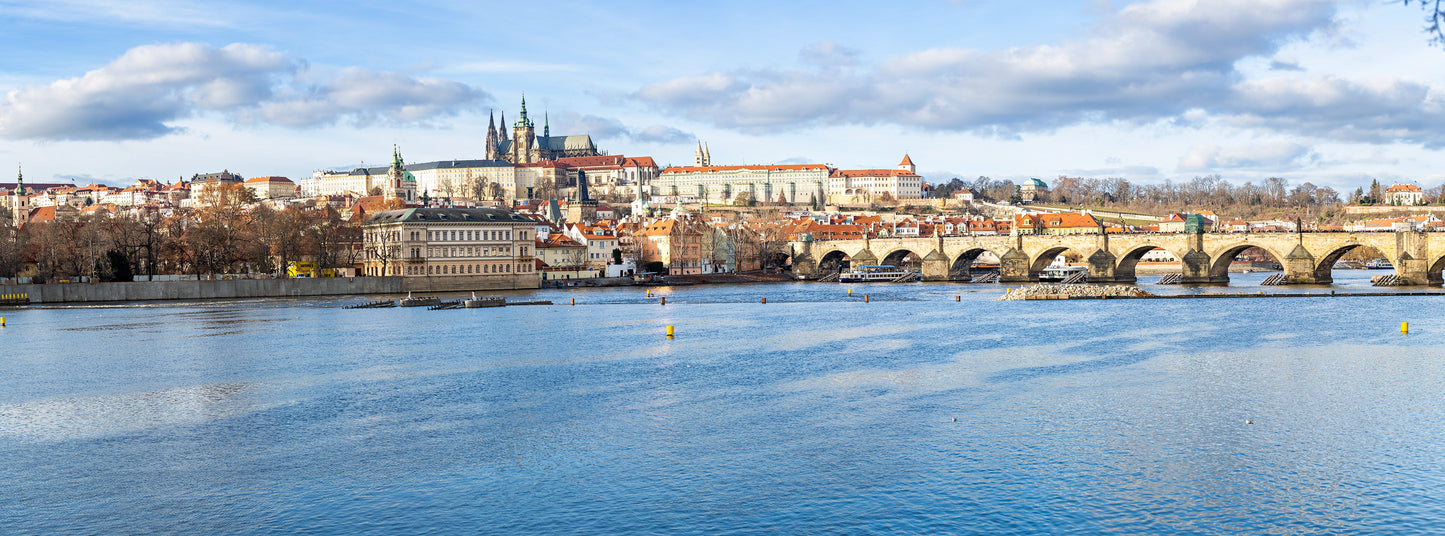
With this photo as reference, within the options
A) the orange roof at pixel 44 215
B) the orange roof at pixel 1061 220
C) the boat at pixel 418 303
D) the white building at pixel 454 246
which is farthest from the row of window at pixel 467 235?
the orange roof at pixel 44 215

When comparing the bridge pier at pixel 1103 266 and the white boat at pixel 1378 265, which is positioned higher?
the bridge pier at pixel 1103 266

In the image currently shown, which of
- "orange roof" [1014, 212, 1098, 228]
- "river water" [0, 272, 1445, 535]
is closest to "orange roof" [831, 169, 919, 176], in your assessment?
"orange roof" [1014, 212, 1098, 228]

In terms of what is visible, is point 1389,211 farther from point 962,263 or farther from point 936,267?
point 936,267

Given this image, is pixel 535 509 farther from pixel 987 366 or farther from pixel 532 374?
pixel 987 366

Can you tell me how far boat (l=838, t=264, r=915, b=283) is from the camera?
87363mm

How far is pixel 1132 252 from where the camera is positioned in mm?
76062

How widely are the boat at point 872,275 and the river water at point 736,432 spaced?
47312 mm

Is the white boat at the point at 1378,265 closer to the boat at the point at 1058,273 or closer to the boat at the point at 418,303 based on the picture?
the boat at the point at 1058,273

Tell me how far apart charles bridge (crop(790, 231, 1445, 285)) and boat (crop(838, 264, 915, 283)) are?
2.45 metres

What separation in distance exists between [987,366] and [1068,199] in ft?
566

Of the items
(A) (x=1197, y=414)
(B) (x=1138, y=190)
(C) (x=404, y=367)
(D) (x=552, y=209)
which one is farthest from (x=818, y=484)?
(B) (x=1138, y=190)

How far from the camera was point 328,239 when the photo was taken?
80.4 m

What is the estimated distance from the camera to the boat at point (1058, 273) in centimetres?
8344

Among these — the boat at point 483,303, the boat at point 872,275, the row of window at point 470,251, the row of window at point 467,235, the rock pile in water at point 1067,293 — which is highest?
the row of window at point 467,235
